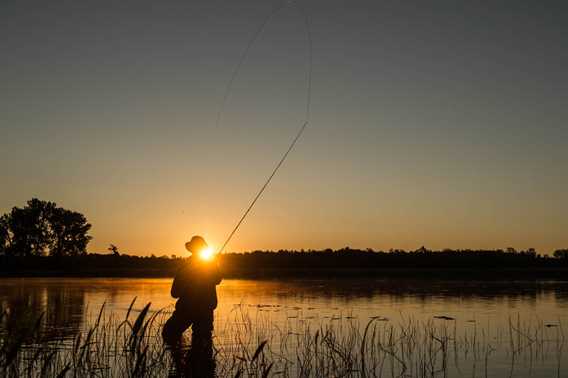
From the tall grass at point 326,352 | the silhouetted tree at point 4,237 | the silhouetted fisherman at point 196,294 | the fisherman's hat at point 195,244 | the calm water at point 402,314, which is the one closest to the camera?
the tall grass at point 326,352

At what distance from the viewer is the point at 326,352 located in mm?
12664

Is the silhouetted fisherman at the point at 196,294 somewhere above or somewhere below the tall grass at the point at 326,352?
above

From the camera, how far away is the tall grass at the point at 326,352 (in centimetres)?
1035

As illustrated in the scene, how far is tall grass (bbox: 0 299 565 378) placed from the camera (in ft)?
34.0

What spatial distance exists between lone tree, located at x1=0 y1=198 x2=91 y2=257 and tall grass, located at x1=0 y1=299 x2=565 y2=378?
81655mm

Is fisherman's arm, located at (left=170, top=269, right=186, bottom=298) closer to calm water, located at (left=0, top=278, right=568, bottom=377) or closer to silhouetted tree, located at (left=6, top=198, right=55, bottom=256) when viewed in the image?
calm water, located at (left=0, top=278, right=568, bottom=377)

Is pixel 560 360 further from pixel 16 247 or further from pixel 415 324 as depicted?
pixel 16 247

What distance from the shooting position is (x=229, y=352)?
42.7 feet

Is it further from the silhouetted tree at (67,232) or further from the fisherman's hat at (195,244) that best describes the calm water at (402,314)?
the silhouetted tree at (67,232)

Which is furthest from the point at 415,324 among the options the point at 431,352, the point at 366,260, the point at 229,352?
the point at 366,260

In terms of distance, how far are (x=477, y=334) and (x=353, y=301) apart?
11.9m

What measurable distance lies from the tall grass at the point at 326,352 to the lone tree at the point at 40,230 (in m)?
81.7

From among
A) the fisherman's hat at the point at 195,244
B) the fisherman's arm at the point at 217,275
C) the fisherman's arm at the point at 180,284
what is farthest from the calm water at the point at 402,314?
the fisherman's hat at the point at 195,244

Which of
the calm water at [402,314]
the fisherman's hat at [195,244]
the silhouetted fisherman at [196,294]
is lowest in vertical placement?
the calm water at [402,314]
